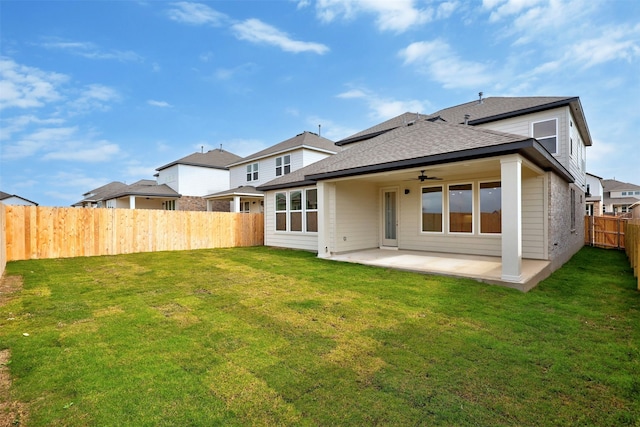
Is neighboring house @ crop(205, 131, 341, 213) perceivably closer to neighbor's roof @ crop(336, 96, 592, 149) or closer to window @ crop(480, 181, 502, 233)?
neighbor's roof @ crop(336, 96, 592, 149)

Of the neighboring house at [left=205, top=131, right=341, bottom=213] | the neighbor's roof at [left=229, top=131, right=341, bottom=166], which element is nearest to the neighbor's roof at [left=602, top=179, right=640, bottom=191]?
the neighbor's roof at [left=229, top=131, right=341, bottom=166]

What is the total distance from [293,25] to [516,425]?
46.5 ft

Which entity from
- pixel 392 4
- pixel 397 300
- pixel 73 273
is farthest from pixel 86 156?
pixel 397 300

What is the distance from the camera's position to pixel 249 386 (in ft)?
9.00

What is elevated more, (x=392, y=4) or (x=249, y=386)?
(x=392, y=4)

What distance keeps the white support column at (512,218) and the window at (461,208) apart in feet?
11.7

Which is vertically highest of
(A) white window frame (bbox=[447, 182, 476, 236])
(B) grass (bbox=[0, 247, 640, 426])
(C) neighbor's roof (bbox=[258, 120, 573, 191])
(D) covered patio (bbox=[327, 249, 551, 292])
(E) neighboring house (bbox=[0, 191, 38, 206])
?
(E) neighboring house (bbox=[0, 191, 38, 206])

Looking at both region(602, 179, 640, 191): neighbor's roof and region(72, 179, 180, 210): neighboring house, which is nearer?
region(72, 179, 180, 210): neighboring house

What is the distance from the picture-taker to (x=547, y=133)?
10.5 metres

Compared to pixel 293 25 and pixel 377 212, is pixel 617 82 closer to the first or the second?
pixel 377 212

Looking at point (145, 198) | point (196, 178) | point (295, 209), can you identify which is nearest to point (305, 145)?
point (295, 209)

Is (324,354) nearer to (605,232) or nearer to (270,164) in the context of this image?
(605,232)

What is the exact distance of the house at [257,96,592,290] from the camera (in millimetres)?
6828

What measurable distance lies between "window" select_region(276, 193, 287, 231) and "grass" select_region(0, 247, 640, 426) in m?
6.86
